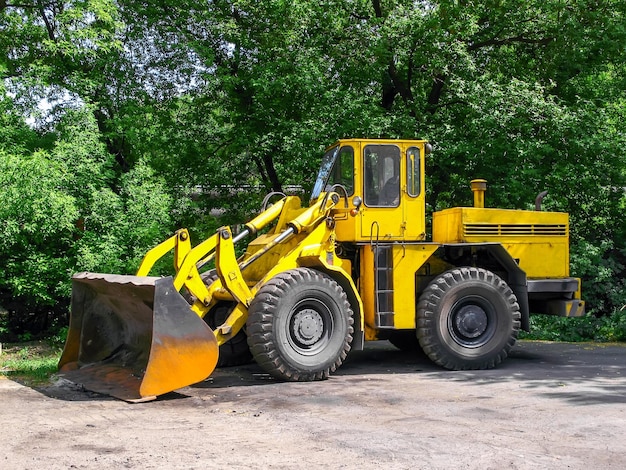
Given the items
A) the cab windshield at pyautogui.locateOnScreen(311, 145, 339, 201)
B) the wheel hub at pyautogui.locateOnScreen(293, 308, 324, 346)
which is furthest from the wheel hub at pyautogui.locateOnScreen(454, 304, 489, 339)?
the cab windshield at pyautogui.locateOnScreen(311, 145, 339, 201)

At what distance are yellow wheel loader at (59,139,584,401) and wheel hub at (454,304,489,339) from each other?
2 cm

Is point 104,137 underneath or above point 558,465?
above

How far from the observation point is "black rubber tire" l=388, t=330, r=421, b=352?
11758mm

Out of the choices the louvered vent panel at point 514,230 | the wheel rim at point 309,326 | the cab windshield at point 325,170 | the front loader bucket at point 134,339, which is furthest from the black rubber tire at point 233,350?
the louvered vent panel at point 514,230

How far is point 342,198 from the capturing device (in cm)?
1050

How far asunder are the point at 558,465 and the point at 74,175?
1001cm

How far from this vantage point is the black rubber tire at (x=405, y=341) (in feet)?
38.6

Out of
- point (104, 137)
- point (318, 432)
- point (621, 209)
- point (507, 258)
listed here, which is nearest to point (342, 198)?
point (507, 258)

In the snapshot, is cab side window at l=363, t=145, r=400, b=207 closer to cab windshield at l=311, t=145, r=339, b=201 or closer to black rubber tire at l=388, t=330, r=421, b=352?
cab windshield at l=311, t=145, r=339, b=201

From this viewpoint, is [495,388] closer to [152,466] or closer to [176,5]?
[152,466]

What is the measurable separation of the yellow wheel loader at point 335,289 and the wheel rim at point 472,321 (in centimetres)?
2

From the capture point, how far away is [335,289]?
956 centimetres

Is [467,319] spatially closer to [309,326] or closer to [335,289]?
[335,289]

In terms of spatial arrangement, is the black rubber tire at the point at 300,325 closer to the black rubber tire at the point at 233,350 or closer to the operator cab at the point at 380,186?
the operator cab at the point at 380,186
